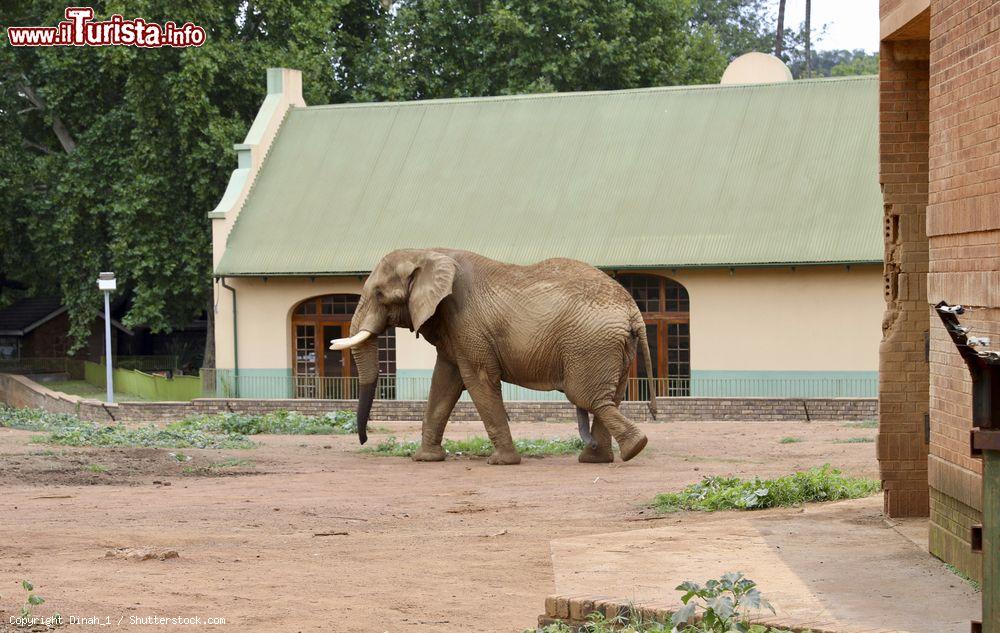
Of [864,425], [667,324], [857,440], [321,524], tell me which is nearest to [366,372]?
[321,524]

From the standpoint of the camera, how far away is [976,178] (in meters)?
9.55

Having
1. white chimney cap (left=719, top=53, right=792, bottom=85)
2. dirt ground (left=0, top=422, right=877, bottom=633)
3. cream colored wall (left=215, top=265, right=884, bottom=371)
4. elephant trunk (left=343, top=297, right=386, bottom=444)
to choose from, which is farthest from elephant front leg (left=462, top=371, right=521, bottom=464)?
white chimney cap (left=719, top=53, right=792, bottom=85)

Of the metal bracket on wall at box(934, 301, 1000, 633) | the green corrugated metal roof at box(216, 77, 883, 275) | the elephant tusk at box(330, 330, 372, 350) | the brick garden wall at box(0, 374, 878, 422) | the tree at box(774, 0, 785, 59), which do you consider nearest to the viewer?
the metal bracket on wall at box(934, 301, 1000, 633)

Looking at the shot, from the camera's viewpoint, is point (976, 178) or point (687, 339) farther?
point (687, 339)

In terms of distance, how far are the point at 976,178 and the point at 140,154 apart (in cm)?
3314

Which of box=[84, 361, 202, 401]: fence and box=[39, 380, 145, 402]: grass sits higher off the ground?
box=[84, 361, 202, 401]: fence

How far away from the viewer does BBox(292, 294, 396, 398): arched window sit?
35.2 meters

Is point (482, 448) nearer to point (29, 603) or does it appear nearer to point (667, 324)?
point (667, 324)

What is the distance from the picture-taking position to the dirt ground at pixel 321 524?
10.2 meters

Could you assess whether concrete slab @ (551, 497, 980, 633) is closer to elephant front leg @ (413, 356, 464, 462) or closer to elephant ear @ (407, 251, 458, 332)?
elephant ear @ (407, 251, 458, 332)

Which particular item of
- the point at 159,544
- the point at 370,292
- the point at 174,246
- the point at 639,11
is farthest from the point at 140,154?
the point at 159,544

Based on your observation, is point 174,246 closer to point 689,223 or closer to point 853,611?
point 689,223

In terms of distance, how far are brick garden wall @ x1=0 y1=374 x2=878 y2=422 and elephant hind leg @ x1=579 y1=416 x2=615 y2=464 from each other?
8.70 meters

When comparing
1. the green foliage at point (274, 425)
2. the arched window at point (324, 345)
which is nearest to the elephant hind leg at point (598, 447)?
the green foliage at point (274, 425)
